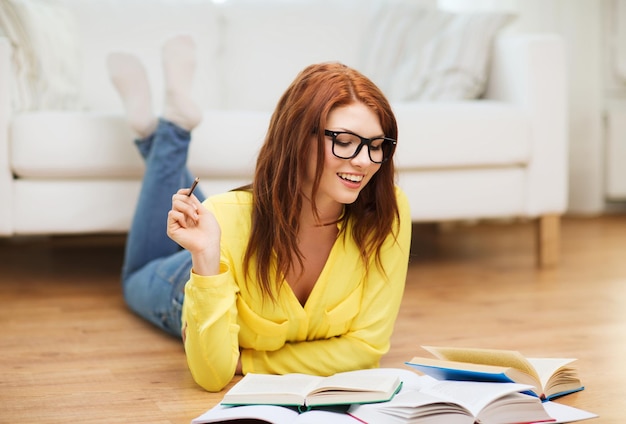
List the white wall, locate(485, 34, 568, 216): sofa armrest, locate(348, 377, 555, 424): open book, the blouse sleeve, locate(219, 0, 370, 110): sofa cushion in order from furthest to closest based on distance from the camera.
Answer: the white wall → locate(219, 0, 370, 110): sofa cushion → locate(485, 34, 568, 216): sofa armrest → the blouse sleeve → locate(348, 377, 555, 424): open book

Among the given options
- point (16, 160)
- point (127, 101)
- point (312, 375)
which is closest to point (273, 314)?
point (312, 375)

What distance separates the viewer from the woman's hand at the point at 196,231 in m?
1.37

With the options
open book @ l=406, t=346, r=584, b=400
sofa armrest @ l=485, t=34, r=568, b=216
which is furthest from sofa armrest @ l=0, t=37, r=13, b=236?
sofa armrest @ l=485, t=34, r=568, b=216

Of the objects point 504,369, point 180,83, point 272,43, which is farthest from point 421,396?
point 272,43

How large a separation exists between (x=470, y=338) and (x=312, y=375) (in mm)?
540

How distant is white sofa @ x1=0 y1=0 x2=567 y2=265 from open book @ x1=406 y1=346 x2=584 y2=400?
48.6 inches

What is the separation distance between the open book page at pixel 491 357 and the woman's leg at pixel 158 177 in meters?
0.68

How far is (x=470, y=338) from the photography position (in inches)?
76.8

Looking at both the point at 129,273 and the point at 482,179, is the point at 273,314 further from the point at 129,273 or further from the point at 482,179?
the point at 482,179

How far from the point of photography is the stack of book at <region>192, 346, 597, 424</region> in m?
1.23

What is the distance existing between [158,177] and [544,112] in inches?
Result: 50.6

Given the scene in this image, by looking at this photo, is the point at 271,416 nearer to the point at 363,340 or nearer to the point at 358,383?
the point at 358,383

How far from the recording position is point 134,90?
7.94 feet

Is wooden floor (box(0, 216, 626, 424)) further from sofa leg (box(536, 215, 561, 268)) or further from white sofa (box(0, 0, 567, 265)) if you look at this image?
white sofa (box(0, 0, 567, 265))
